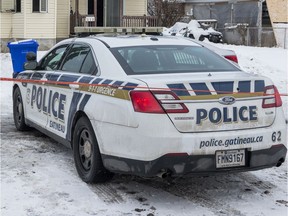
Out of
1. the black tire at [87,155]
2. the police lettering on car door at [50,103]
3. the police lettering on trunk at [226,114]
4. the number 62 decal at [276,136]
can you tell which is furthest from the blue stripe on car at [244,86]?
the police lettering on car door at [50,103]

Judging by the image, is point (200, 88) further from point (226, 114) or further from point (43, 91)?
point (43, 91)

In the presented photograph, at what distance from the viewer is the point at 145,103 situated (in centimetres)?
465

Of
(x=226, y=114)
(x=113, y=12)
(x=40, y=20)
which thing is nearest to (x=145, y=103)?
(x=226, y=114)

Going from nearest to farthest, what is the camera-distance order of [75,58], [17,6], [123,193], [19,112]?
[123,193], [75,58], [19,112], [17,6]

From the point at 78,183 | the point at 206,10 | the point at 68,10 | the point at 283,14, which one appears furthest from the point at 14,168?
the point at 206,10

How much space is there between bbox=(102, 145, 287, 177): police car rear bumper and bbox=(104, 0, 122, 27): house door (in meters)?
20.4

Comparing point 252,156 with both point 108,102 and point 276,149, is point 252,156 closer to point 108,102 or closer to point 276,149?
point 276,149

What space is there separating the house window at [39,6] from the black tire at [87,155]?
17180mm

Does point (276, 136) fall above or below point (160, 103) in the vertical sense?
below

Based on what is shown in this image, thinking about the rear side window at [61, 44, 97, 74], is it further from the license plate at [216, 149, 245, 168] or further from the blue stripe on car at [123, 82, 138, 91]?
the license plate at [216, 149, 245, 168]

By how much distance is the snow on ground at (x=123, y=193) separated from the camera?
477cm

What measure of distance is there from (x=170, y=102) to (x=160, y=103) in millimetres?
87

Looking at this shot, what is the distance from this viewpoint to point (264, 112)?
16.3ft

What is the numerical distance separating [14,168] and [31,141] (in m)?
1.45
